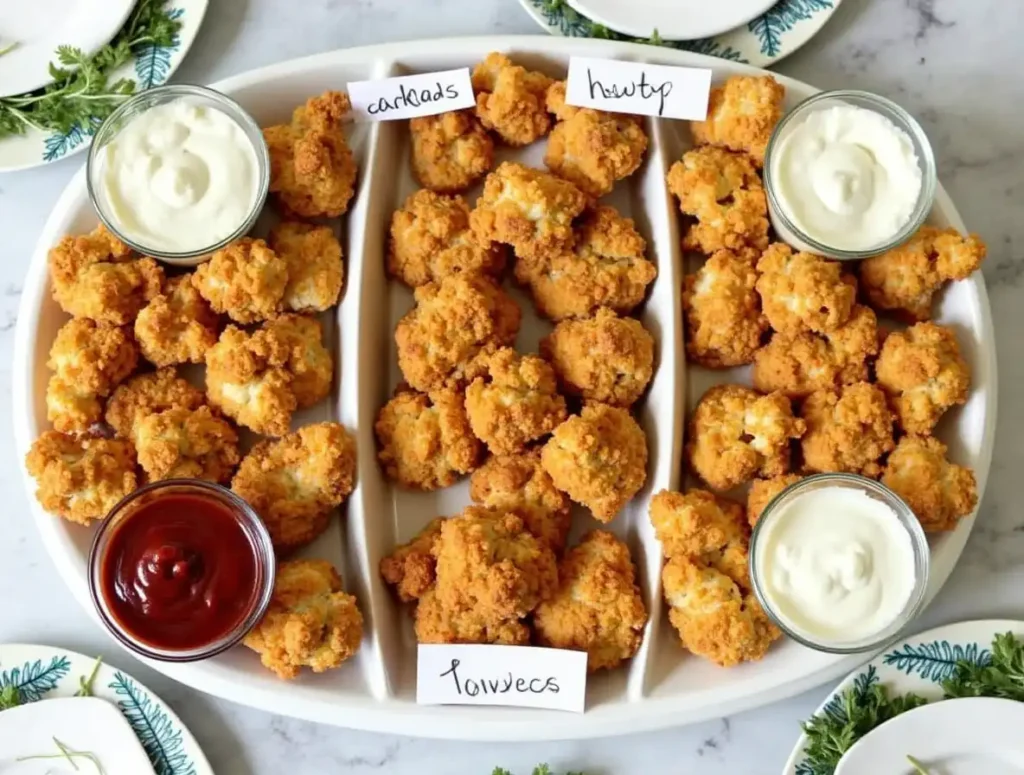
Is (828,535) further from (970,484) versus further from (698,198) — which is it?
(698,198)

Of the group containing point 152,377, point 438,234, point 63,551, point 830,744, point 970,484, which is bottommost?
point 830,744

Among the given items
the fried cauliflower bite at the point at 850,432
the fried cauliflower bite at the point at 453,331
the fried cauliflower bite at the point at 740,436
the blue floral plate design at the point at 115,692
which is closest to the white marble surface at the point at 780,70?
the blue floral plate design at the point at 115,692

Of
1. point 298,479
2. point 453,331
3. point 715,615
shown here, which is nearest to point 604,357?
point 453,331

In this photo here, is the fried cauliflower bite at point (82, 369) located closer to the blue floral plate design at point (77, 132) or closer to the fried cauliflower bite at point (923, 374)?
the blue floral plate design at point (77, 132)

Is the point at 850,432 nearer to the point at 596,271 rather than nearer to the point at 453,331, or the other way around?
the point at 596,271

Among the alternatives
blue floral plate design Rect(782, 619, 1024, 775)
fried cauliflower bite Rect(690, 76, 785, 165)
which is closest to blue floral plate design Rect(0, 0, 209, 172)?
fried cauliflower bite Rect(690, 76, 785, 165)

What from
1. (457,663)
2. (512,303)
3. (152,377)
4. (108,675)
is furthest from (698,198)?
(108,675)

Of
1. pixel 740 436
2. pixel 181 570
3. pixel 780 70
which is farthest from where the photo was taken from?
pixel 780 70
